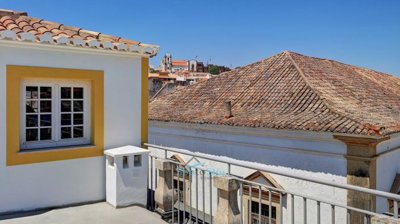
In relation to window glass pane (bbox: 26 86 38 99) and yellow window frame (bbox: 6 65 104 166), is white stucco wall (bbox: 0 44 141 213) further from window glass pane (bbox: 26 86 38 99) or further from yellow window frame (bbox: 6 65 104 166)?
window glass pane (bbox: 26 86 38 99)

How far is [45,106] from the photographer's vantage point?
5277 mm

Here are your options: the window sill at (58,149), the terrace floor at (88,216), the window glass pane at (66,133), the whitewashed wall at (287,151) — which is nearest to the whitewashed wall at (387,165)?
the whitewashed wall at (287,151)

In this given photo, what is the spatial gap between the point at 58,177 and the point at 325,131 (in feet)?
23.9

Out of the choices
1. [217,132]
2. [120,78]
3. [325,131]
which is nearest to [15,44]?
[120,78]

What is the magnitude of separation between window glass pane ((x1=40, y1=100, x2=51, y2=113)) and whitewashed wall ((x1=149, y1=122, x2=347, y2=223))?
773cm

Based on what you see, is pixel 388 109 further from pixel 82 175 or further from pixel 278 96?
pixel 82 175

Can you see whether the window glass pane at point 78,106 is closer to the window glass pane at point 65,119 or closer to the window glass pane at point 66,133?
the window glass pane at point 65,119

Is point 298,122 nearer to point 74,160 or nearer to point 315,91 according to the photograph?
point 315,91

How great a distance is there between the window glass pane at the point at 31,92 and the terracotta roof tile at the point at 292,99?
7484 millimetres

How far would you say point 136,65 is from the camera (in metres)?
5.93

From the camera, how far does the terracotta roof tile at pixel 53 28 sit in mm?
5418

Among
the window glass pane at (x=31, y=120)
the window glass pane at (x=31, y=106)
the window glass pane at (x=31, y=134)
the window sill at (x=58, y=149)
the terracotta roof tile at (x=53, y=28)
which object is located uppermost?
the terracotta roof tile at (x=53, y=28)

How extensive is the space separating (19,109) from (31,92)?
13.2 inches

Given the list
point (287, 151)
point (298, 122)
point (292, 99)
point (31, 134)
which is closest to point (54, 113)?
point (31, 134)
